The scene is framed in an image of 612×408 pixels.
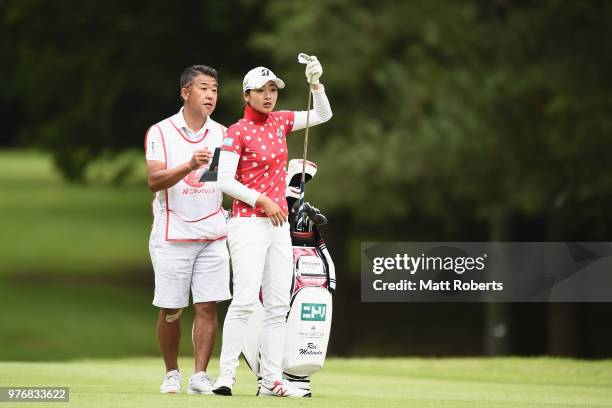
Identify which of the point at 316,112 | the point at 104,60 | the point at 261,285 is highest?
the point at 104,60

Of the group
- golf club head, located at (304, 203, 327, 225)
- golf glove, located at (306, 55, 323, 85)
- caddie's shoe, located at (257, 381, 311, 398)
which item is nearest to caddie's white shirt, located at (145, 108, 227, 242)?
golf club head, located at (304, 203, 327, 225)

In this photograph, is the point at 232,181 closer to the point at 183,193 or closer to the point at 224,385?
the point at 183,193

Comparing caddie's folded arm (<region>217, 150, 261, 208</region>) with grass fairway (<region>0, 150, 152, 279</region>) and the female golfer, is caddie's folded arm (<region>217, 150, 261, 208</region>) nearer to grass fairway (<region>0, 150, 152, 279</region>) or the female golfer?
the female golfer

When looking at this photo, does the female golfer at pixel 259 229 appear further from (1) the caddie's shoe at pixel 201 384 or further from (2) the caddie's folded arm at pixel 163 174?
(2) the caddie's folded arm at pixel 163 174

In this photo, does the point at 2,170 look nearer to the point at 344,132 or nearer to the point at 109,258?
the point at 109,258

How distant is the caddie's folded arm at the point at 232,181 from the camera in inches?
292

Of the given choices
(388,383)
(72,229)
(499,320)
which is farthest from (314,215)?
(72,229)

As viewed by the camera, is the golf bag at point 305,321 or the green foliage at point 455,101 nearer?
the golf bag at point 305,321

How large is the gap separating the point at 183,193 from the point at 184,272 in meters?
0.47

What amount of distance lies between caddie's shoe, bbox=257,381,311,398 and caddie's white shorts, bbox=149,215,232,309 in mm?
588

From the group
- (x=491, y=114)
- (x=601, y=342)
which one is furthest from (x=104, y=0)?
(x=601, y=342)

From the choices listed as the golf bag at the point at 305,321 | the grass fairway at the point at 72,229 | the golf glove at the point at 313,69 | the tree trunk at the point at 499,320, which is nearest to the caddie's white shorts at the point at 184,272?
the golf bag at the point at 305,321

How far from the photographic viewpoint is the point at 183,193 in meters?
7.85

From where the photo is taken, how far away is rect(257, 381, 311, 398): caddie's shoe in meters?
7.65
